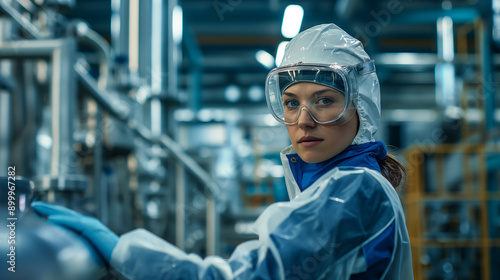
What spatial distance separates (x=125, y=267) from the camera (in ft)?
2.97

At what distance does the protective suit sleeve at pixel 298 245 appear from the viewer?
0.87 meters

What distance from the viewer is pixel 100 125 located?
278 centimetres

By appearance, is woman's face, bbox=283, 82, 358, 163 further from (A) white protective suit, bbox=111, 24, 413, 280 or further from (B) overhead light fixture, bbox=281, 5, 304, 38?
(B) overhead light fixture, bbox=281, 5, 304, 38

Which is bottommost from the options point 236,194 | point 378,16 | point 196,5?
Answer: point 236,194

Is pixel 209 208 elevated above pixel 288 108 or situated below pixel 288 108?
below

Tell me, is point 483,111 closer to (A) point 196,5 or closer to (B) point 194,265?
(A) point 196,5

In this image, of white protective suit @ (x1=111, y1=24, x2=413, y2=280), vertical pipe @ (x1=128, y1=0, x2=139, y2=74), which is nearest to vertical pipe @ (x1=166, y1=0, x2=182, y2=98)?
vertical pipe @ (x1=128, y1=0, x2=139, y2=74)

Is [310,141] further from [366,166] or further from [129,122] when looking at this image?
[129,122]

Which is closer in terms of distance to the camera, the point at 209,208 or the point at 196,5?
the point at 209,208

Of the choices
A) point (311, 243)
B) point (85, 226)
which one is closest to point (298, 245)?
point (311, 243)

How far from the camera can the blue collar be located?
1074mm

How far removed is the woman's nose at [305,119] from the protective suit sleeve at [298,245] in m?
0.16

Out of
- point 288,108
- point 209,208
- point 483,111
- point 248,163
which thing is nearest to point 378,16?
point 483,111

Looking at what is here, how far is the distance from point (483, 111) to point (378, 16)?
4.56 ft
